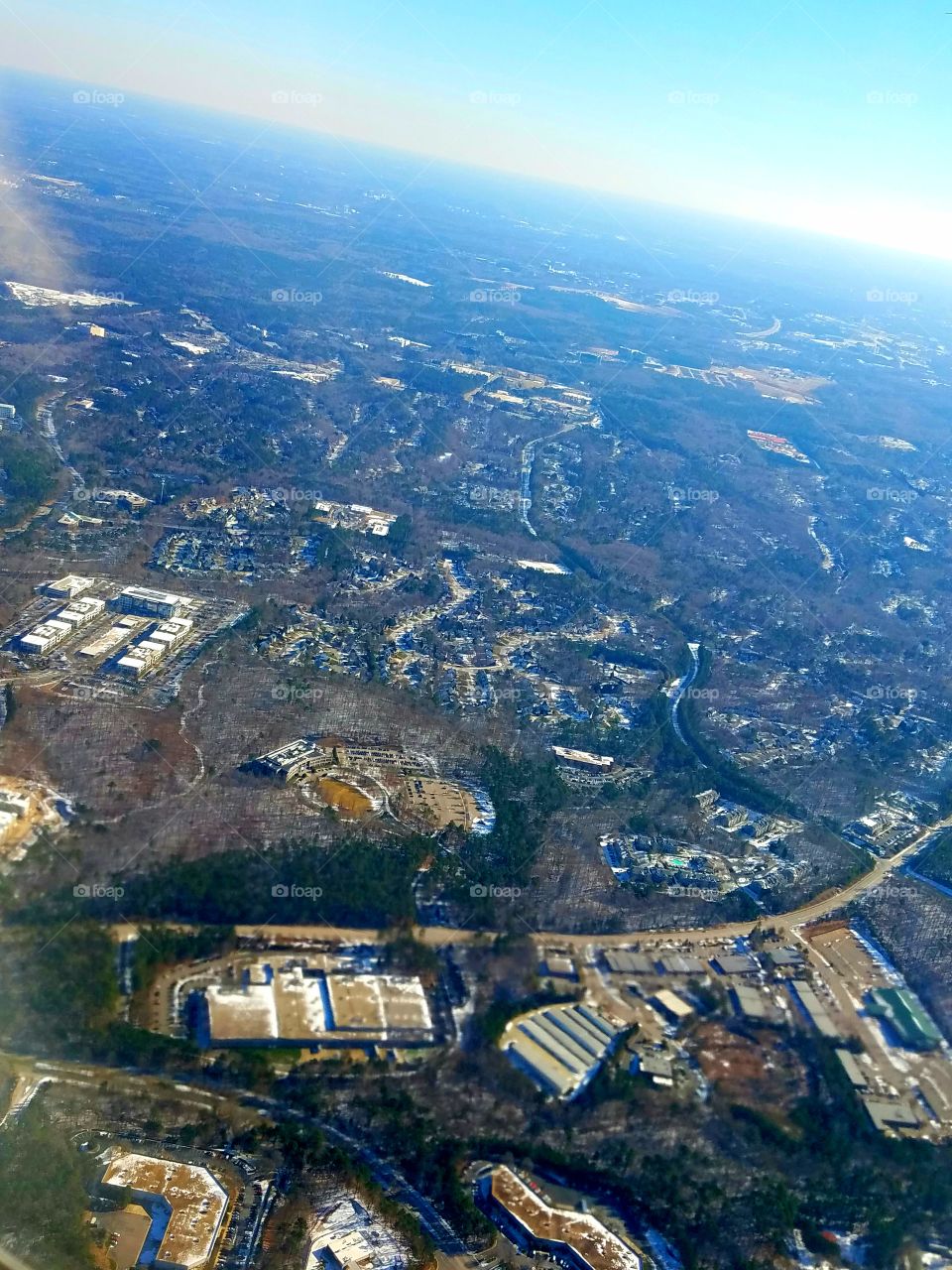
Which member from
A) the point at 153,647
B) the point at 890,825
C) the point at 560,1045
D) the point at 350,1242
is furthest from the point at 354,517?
the point at 350,1242

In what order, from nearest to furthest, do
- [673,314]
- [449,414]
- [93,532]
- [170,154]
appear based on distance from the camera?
[93,532] < [449,414] < [673,314] < [170,154]

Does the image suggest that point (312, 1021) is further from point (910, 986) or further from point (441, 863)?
point (910, 986)

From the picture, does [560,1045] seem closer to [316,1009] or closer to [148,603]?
[316,1009]

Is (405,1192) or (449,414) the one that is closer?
(405,1192)

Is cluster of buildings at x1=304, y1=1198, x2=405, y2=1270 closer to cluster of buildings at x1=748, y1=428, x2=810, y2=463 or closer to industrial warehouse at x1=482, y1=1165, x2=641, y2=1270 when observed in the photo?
industrial warehouse at x1=482, y1=1165, x2=641, y2=1270

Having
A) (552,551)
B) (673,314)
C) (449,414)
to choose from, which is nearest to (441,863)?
(552,551)

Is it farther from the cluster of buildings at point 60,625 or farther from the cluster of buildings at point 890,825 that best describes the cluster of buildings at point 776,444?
the cluster of buildings at point 60,625

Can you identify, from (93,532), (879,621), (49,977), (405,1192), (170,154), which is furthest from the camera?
(170,154)
